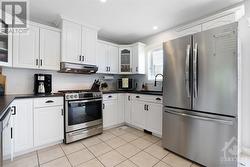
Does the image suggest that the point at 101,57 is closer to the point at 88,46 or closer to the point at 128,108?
the point at 88,46

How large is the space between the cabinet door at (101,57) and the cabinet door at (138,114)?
48.5 inches

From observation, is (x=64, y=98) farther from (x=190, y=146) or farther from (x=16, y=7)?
(x=190, y=146)

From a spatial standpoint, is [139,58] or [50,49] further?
[139,58]

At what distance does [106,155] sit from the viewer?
2.10 meters

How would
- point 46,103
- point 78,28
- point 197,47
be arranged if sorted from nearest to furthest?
1. point 197,47
2. point 46,103
3. point 78,28

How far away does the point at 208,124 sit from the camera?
1.74 meters

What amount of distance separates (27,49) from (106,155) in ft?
7.76

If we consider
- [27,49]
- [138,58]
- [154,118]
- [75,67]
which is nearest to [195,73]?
[154,118]

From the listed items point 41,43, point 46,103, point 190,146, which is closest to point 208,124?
point 190,146

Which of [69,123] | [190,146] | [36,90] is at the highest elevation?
[36,90]

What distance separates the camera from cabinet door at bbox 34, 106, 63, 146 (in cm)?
220

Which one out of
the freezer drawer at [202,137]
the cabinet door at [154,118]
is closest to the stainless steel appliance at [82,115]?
the cabinet door at [154,118]

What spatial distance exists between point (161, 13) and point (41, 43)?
7.93 ft

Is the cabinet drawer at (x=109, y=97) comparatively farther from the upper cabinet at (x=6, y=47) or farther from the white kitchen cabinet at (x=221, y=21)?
the white kitchen cabinet at (x=221, y=21)
